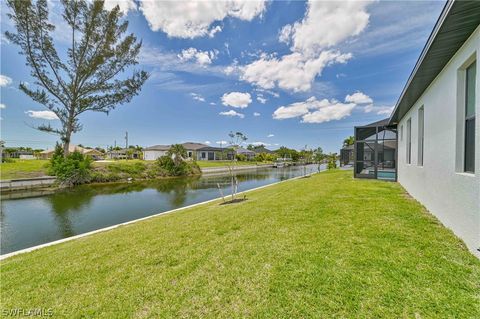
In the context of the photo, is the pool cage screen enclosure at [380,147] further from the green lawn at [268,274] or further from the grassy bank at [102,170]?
the grassy bank at [102,170]

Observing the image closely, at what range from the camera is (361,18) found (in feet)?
28.2

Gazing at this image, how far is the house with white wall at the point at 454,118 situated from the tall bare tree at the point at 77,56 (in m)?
23.5

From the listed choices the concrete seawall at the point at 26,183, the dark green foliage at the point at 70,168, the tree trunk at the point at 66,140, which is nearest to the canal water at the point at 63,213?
the concrete seawall at the point at 26,183

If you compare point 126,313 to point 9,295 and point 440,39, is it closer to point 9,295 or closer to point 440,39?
point 9,295

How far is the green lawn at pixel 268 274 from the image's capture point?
195cm

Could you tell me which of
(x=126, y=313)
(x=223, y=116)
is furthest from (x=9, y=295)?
(x=223, y=116)

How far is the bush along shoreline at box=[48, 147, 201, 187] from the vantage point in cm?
1705

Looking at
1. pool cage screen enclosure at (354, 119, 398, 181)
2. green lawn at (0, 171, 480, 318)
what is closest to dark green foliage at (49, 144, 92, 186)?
green lawn at (0, 171, 480, 318)

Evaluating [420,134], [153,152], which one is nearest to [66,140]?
[153,152]

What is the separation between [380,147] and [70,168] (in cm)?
2400

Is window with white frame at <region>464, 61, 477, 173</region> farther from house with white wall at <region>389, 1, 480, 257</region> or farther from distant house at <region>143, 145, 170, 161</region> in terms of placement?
distant house at <region>143, 145, 170, 161</region>

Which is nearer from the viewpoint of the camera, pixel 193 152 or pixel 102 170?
pixel 102 170

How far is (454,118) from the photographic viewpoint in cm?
338

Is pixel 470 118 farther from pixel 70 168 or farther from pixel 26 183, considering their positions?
pixel 26 183
